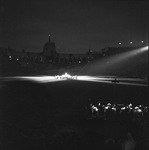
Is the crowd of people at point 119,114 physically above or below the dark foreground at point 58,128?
above

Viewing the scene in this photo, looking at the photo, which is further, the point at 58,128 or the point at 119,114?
the point at 119,114

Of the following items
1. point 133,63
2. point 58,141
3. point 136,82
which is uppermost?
point 133,63

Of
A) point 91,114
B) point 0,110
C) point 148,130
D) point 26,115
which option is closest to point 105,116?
point 91,114

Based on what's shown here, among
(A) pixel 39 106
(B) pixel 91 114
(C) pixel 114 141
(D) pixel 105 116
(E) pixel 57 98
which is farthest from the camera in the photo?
(E) pixel 57 98

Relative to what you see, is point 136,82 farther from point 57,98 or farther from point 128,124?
point 128,124

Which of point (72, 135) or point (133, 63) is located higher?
point (133, 63)

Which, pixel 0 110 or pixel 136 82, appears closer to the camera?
pixel 0 110

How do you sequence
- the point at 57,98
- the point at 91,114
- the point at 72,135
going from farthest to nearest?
the point at 57,98, the point at 91,114, the point at 72,135

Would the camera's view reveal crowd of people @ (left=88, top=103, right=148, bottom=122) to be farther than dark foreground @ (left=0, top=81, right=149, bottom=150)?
Yes

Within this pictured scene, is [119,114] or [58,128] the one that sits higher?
[119,114]

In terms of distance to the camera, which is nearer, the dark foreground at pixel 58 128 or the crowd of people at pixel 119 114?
the dark foreground at pixel 58 128

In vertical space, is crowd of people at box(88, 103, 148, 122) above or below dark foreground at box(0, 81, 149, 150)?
above
